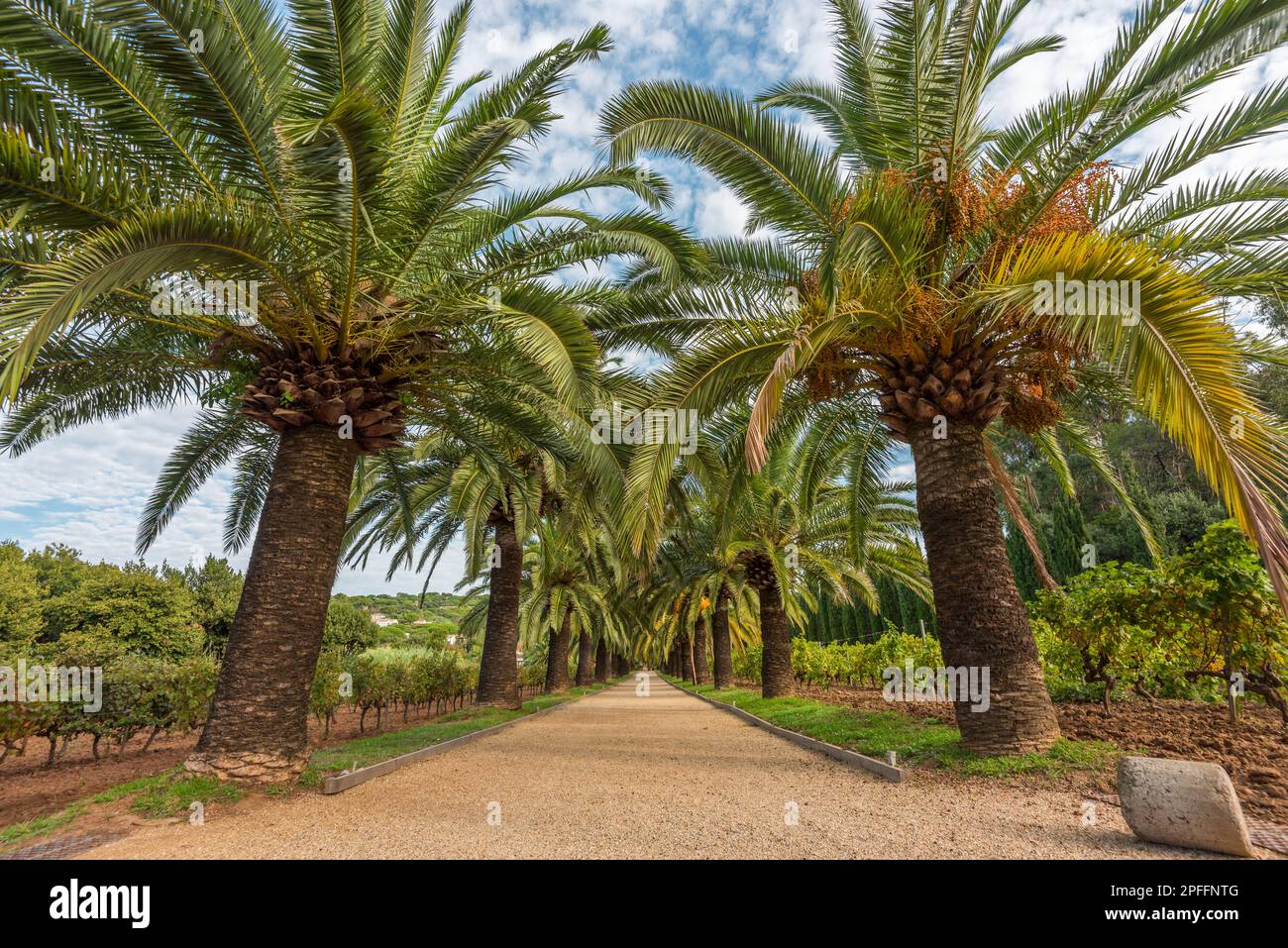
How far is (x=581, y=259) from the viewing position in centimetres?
758

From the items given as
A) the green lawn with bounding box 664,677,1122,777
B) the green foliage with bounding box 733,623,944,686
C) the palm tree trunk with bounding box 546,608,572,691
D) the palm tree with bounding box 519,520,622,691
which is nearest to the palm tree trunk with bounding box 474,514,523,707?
the palm tree with bounding box 519,520,622,691

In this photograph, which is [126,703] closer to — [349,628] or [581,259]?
[581,259]

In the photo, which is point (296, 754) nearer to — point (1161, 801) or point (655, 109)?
point (1161, 801)

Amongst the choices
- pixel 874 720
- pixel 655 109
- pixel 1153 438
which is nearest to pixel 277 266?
pixel 655 109

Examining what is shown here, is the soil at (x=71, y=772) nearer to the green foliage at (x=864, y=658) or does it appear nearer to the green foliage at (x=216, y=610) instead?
the green foliage at (x=216, y=610)

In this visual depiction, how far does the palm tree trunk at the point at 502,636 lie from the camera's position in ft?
44.3

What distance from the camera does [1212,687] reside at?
7668 mm

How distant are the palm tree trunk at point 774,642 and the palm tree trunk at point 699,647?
54.4 ft

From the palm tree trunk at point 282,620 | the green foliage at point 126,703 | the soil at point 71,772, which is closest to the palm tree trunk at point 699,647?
the soil at point 71,772

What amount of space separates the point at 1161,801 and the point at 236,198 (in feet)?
30.0

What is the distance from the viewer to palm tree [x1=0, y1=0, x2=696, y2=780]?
4.75 m

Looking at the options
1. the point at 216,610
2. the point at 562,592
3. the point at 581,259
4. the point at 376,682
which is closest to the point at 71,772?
the point at 376,682

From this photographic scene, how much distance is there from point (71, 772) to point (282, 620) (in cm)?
473

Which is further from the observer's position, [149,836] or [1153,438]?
[1153,438]
